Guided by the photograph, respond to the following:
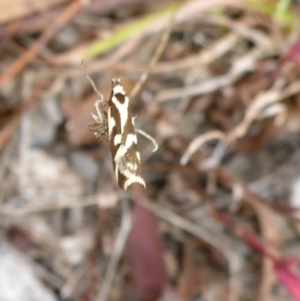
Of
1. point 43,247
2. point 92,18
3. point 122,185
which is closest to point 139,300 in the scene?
point 43,247

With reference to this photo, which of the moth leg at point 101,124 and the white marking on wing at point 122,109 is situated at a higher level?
the moth leg at point 101,124

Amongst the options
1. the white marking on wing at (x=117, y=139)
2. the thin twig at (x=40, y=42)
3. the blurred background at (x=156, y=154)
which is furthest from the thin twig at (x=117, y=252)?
the white marking on wing at (x=117, y=139)

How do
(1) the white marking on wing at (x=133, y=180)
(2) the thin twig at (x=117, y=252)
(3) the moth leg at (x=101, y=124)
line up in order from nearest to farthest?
(1) the white marking on wing at (x=133, y=180) < (3) the moth leg at (x=101, y=124) < (2) the thin twig at (x=117, y=252)

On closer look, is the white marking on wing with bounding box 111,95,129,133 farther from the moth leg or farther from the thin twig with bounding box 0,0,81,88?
the thin twig with bounding box 0,0,81,88

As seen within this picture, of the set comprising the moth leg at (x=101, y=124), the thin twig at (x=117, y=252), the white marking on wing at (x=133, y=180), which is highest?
the thin twig at (x=117, y=252)

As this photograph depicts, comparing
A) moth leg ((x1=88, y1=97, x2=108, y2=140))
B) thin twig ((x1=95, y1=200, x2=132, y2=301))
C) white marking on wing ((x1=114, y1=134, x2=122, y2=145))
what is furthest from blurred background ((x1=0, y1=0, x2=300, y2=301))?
white marking on wing ((x1=114, y1=134, x2=122, y2=145))

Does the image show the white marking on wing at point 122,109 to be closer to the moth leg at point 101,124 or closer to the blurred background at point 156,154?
the moth leg at point 101,124

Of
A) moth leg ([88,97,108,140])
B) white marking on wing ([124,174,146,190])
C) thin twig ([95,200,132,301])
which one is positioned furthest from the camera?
thin twig ([95,200,132,301])
